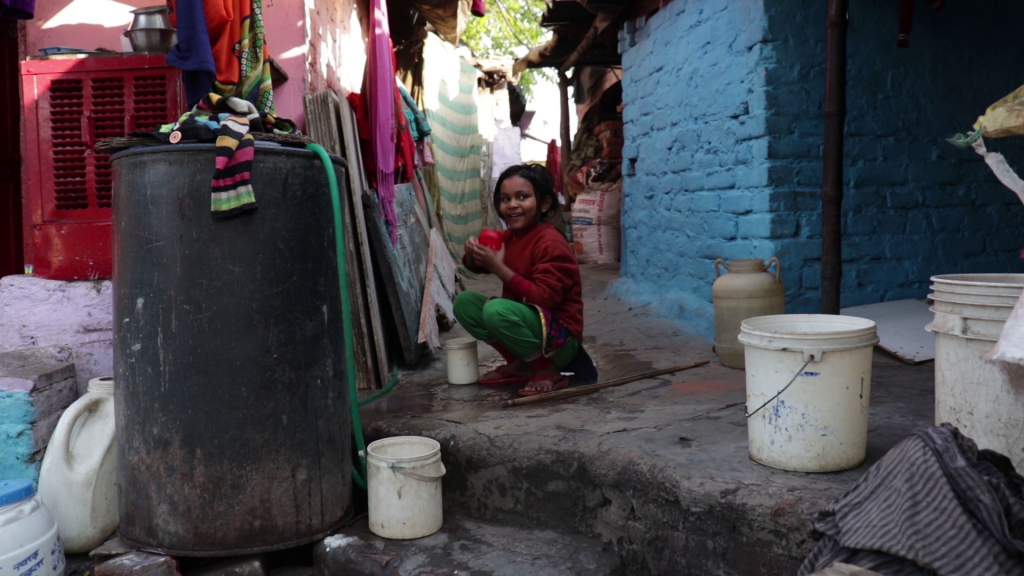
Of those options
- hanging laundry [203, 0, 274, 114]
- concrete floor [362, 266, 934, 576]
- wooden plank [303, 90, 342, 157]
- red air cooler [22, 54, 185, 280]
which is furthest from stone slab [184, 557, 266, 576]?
wooden plank [303, 90, 342, 157]

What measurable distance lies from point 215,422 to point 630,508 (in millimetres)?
1256

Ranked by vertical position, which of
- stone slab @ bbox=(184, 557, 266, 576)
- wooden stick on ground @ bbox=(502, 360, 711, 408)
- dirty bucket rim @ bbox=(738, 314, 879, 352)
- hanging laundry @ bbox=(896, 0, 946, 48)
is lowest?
stone slab @ bbox=(184, 557, 266, 576)

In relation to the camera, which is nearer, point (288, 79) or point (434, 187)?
point (288, 79)

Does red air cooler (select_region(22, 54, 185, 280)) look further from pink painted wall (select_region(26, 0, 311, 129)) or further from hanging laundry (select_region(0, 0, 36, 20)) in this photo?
pink painted wall (select_region(26, 0, 311, 129))

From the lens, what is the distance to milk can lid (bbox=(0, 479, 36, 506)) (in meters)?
2.28

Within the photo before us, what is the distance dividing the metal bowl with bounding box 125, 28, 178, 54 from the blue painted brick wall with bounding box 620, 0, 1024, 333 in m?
2.89

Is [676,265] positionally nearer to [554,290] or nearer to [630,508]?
[554,290]

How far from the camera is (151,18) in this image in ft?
10.4

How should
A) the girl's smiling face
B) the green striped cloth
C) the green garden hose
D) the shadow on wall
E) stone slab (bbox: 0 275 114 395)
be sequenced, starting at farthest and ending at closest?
the green striped cloth → the shadow on wall → the girl's smiling face → stone slab (bbox: 0 275 114 395) → the green garden hose

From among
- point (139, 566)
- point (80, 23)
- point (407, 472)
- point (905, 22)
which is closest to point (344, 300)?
point (407, 472)

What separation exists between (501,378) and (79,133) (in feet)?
7.00

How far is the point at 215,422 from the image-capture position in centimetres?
221

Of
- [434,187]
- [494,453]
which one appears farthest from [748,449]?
[434,187]

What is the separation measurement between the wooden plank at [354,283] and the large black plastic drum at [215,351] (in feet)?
4.20
